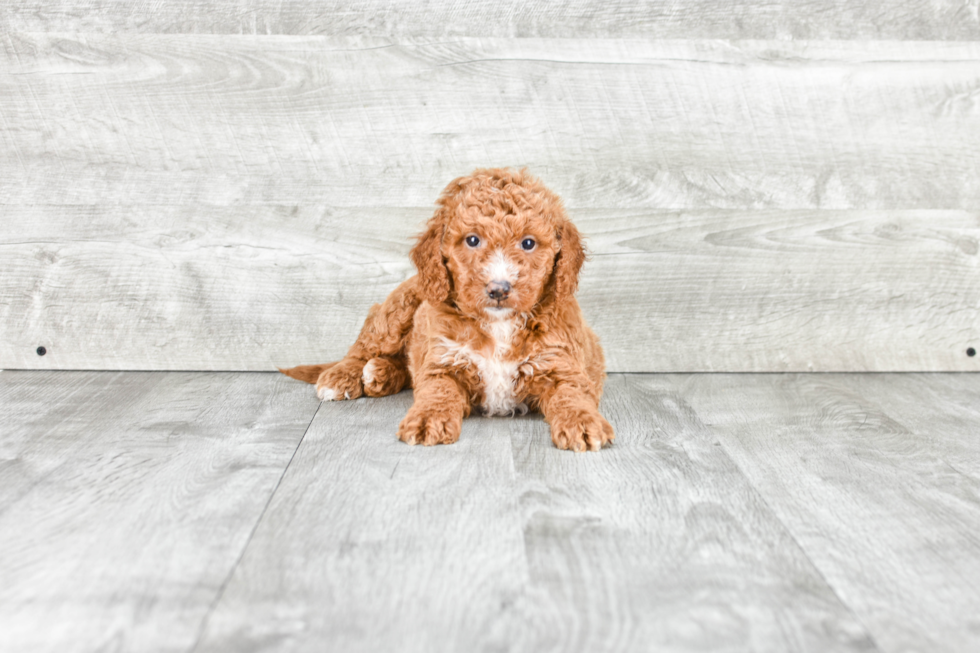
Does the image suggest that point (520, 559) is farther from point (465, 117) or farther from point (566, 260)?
point (465, 117)

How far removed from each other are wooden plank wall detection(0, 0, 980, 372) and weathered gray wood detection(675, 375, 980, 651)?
410 mm

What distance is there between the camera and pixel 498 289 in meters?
2.28

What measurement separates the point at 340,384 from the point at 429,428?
25.0 inches

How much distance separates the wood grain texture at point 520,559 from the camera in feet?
4.70

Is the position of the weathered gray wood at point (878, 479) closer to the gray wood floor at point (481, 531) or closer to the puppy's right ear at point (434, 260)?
the gray wood floor at point (481, 531)

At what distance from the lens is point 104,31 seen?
310 cm

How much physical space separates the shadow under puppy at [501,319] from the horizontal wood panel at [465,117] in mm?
756

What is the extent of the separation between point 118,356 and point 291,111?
4.07 feet

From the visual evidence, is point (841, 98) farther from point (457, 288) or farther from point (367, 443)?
point (367, 443)

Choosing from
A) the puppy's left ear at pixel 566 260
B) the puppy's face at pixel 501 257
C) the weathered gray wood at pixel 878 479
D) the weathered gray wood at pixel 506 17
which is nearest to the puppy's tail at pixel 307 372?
the puppy's face at pixel 501 257

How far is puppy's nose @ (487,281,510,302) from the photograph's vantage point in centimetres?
228

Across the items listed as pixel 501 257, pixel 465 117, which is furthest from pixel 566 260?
pixel 465 117

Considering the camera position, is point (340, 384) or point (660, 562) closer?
point (660, 562)

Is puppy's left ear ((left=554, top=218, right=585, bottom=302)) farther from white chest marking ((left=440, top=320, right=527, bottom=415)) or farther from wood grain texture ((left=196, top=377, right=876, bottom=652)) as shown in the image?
wood grain texture ((left=196, top=377, right=876, bottom=652))
